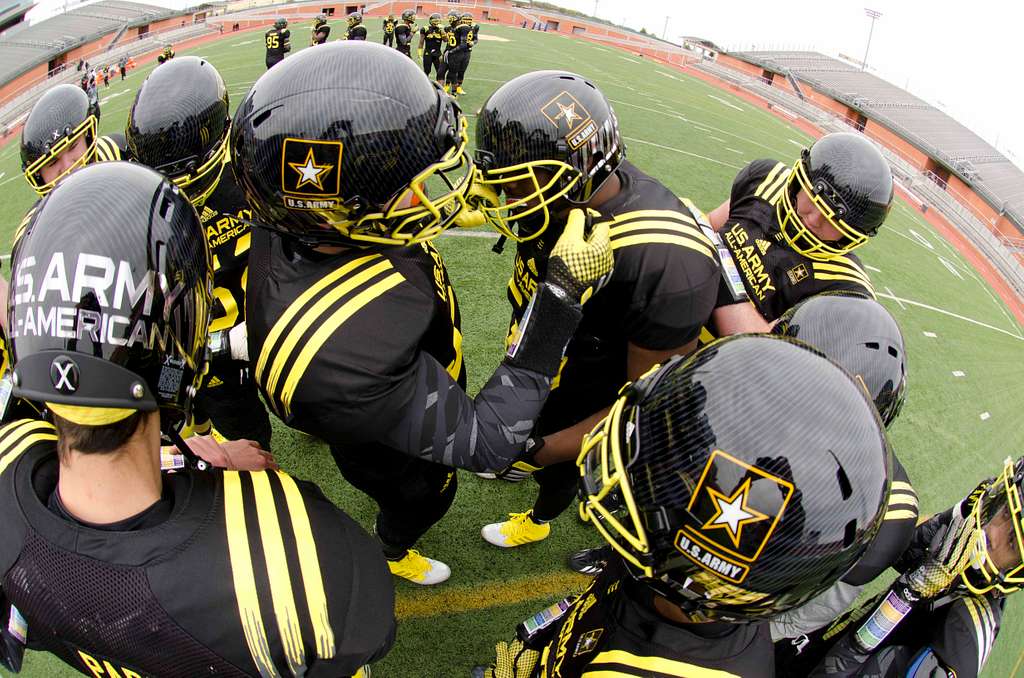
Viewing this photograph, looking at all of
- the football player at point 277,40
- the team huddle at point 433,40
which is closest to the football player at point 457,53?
the team huddle at point 433,40

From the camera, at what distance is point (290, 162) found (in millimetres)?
1658

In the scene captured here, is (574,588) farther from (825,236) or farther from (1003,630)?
(1003,630)

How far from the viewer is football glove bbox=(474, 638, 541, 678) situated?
2.05 metres

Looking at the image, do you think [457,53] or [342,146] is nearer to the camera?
[342,146]

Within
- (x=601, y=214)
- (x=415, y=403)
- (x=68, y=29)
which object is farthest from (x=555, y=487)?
(x=68, y=29)

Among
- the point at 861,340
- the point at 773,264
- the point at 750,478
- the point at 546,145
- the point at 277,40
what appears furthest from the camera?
the point at 277,40

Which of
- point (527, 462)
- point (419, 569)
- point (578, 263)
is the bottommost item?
point (419, 569)

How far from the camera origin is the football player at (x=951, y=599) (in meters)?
1.79

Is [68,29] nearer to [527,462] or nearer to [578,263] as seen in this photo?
[527,462]

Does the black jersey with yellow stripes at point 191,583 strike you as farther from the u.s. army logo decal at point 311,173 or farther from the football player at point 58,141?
the football player at point 58,141

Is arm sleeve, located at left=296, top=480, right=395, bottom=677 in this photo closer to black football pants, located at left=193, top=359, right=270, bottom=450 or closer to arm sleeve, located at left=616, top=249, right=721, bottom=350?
arm sleeve, located at left=616, top=249, right=721, bottom=350

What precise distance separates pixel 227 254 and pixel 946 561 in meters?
2.99

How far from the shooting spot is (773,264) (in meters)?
3.20

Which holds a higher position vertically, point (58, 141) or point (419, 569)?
point (58, 141)
